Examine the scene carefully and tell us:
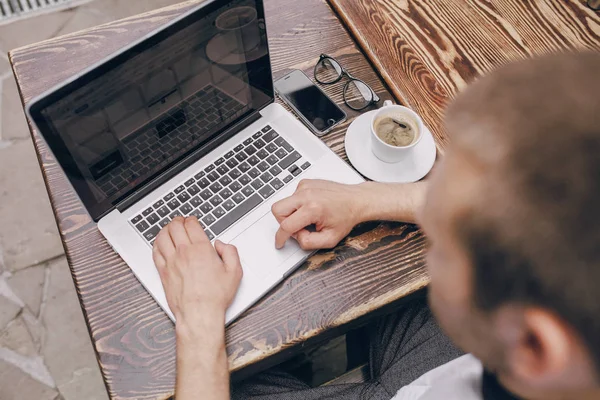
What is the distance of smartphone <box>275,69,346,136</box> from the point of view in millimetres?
961

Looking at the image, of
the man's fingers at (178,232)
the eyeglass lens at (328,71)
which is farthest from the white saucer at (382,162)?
→ the man's fingers at (178,232)

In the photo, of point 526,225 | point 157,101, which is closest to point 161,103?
point 157,101

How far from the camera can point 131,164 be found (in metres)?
0.80

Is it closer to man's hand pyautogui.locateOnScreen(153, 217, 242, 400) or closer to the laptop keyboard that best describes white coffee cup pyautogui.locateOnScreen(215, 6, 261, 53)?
the laptop keyboard

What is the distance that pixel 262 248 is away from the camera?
0.83 meters

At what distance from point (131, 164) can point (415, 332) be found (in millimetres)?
659

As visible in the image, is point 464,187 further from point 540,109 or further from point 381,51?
point 381,51

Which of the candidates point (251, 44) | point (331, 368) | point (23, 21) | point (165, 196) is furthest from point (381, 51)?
point (23, 21)

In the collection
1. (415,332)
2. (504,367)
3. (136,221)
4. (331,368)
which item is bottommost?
(331,368)

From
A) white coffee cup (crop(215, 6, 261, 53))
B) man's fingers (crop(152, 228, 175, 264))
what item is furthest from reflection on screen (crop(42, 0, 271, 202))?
man's fingers (crop(152, 228, 175, 264))

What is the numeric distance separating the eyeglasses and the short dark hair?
0.60 meters

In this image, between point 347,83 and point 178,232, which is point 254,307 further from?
point 347,83

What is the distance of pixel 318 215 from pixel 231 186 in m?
0.18

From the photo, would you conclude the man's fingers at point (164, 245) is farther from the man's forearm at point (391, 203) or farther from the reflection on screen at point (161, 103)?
the man's forearm at point (391, 203)
